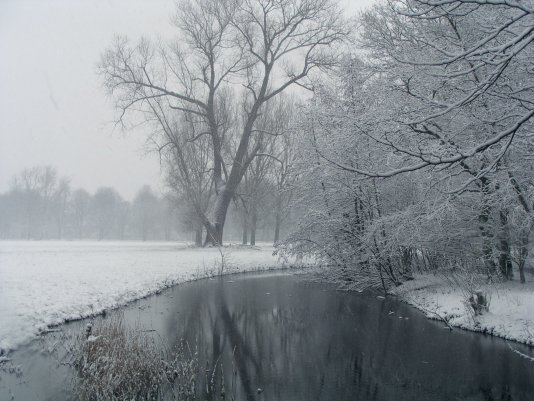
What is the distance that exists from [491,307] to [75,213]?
83197 mm

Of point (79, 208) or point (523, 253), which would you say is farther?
point (79, 208)

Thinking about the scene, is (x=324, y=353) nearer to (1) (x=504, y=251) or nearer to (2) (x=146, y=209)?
(1) (x=504, y=251)

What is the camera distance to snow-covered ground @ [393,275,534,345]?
9570 millimetres

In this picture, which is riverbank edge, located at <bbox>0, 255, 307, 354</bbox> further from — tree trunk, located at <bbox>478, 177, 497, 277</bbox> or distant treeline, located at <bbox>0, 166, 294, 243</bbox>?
distant treeline, located at <bbox>0, 166, 294, 243</bbox>

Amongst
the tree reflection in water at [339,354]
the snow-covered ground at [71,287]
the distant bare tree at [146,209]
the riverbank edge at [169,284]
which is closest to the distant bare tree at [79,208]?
the distant bare tree at [146,209]

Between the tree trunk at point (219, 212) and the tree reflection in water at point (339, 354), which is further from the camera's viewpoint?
the tree trunk at point (219, 212)

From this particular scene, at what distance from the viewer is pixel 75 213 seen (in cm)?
8188

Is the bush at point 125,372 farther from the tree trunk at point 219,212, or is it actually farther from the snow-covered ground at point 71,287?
the tree trunk at point 219,212

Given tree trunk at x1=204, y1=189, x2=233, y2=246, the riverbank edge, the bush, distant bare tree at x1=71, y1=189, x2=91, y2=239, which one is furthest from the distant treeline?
the bush

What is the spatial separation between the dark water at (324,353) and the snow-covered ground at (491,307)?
0.36 meters

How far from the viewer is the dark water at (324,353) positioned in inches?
273

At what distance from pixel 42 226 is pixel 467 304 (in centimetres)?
8381

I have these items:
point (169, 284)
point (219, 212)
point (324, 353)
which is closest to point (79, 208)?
point (219, 212)

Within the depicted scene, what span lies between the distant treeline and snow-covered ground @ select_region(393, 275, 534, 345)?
176 ft
